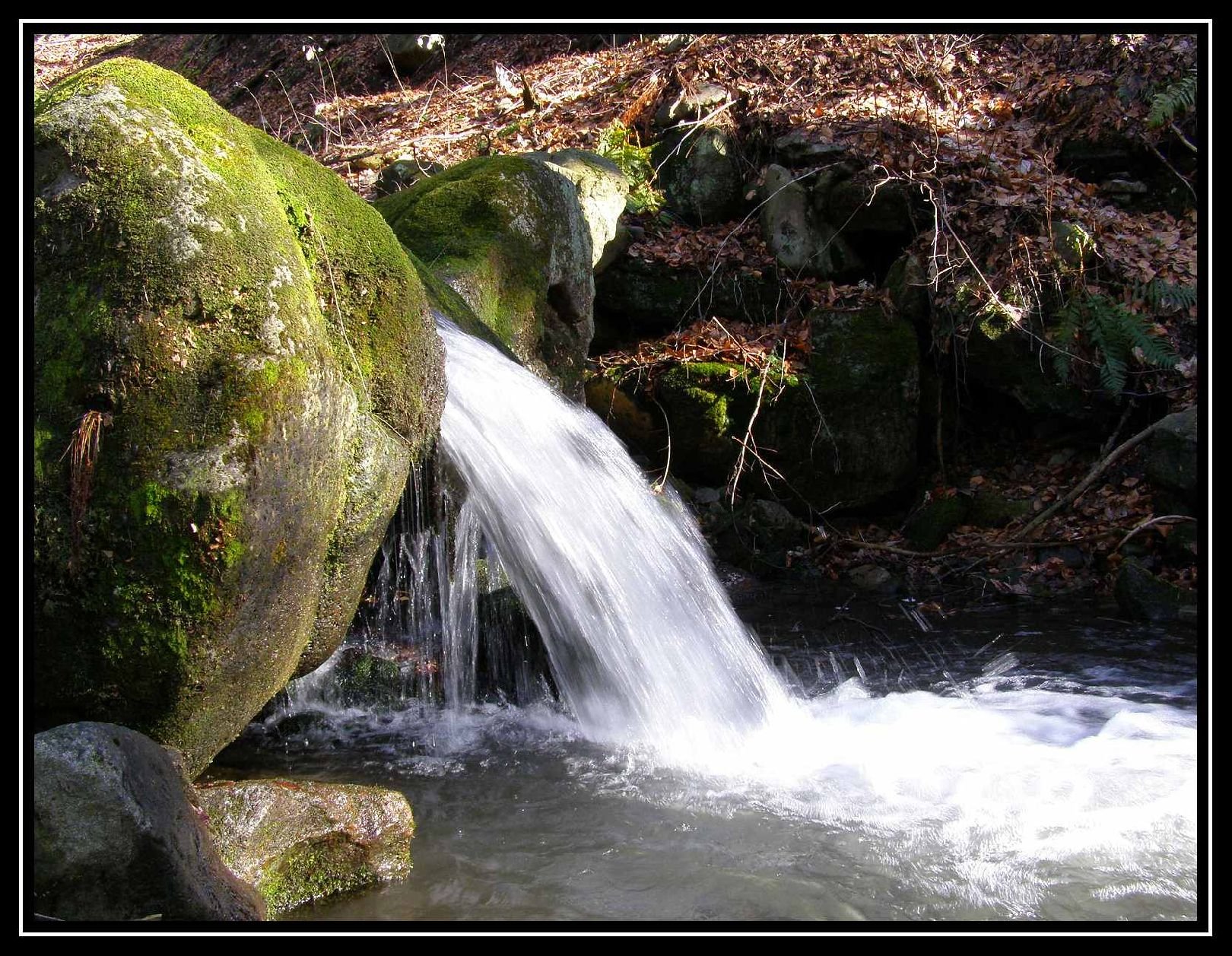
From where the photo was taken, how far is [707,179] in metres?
9.86

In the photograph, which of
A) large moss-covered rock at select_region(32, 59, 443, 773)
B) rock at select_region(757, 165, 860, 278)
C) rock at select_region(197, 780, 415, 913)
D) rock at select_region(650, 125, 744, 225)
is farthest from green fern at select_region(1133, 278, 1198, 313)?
rock at select_region(197, 780, 415, 913)

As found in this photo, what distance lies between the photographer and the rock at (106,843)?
256cm

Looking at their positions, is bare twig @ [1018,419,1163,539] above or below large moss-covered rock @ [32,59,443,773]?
below

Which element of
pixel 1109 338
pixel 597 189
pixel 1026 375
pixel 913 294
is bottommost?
pixel 1026 375

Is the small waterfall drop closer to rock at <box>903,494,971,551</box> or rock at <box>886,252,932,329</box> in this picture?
rock at <box>903,494,971,551</box>

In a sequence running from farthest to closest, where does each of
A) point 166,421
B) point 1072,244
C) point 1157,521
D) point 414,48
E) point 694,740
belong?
point 414,48 → point 1072,244 → point 1157,521 → point 694,740 → point 166,421

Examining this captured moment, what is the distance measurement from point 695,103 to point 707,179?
2.95ft

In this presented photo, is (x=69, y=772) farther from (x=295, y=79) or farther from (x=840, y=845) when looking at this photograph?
(x=295, y=79)

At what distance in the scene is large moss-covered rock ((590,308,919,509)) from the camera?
8.22m

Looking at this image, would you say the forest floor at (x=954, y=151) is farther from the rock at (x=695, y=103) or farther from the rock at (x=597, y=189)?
the rock at (x=597, y=189)

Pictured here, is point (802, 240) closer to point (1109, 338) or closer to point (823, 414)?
point (823, 414)

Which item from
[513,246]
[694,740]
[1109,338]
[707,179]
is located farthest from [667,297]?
[694,740]

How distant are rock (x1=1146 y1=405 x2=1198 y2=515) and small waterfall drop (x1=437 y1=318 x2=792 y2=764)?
12.4 feet
